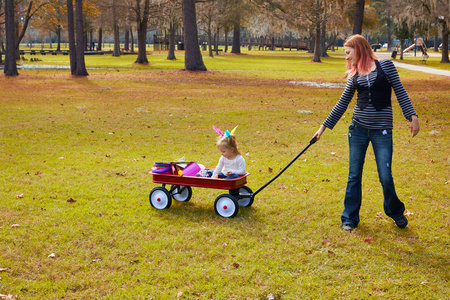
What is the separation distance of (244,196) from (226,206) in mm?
320

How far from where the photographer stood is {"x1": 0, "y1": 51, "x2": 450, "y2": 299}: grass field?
4.27m

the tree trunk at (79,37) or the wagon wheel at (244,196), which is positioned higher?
the tree trunk at (79,37)

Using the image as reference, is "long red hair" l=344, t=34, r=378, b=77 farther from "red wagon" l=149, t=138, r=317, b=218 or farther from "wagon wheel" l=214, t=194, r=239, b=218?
"wagon wheel" l=214, t=194, r=239, b=218

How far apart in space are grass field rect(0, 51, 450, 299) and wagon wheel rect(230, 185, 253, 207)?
0.16 metres

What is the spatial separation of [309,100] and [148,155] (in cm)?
1032

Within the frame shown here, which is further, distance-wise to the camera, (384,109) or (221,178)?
(221,178)

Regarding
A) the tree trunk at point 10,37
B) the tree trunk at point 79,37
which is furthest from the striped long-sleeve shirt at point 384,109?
the tree trunk at point 10,37

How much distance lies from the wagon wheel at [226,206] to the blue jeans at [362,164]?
52.6 inches

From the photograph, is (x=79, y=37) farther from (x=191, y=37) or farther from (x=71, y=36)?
(x=191, y=37)

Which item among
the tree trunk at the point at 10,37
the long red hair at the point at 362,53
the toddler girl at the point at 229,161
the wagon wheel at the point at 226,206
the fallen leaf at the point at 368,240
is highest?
the tree trunk at the point at 10,37

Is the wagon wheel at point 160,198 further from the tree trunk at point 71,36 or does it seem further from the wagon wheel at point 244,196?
the tree trunk at point 71,36

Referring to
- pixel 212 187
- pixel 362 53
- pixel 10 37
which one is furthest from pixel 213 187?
pixel 10 37

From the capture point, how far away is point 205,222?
18.7ft

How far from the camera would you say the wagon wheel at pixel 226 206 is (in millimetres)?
5813
